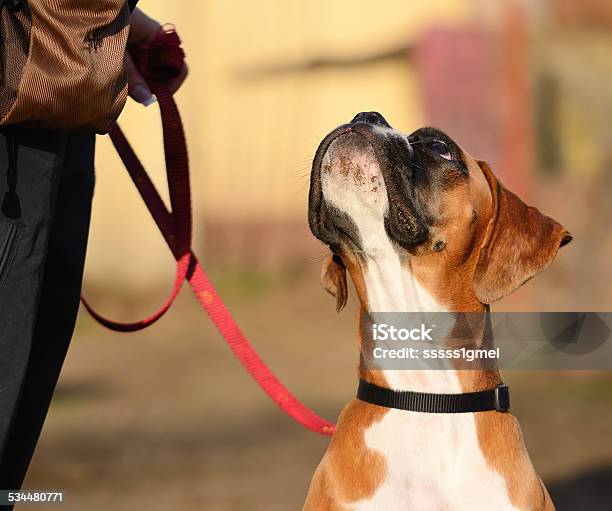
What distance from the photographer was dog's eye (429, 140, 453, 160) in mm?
3799

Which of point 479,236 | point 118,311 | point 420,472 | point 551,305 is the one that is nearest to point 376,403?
point 420,472

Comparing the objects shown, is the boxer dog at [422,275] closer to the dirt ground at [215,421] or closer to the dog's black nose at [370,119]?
the dog's black nose at [370,119]

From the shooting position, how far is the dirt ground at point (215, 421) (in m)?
6.12

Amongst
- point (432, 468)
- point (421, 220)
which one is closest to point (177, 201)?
point (421, 220)

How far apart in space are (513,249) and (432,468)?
0.73m

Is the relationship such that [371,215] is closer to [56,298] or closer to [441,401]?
[441,401]

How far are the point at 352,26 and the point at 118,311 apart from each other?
422cm

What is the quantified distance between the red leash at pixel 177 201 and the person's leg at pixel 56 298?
434 millimetres

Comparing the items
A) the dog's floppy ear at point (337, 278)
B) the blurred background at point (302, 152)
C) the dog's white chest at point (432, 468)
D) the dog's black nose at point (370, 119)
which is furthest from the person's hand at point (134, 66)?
the blurred background at point (302, 152)

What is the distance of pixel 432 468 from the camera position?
11.1 ft

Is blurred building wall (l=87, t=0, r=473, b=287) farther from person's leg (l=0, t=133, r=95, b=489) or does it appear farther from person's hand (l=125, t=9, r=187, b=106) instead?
person's leg (l=0, t=133, r=95, b=489)

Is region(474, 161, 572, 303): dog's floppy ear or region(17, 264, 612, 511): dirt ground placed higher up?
region(474, 161, 572, 303): dog's floppy ear

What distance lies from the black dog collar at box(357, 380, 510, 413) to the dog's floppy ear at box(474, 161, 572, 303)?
1.02 feet

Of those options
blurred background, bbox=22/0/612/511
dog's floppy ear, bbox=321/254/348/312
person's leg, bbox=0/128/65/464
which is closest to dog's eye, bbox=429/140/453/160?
dog's floppy ear, bbox=321/254/348/312
